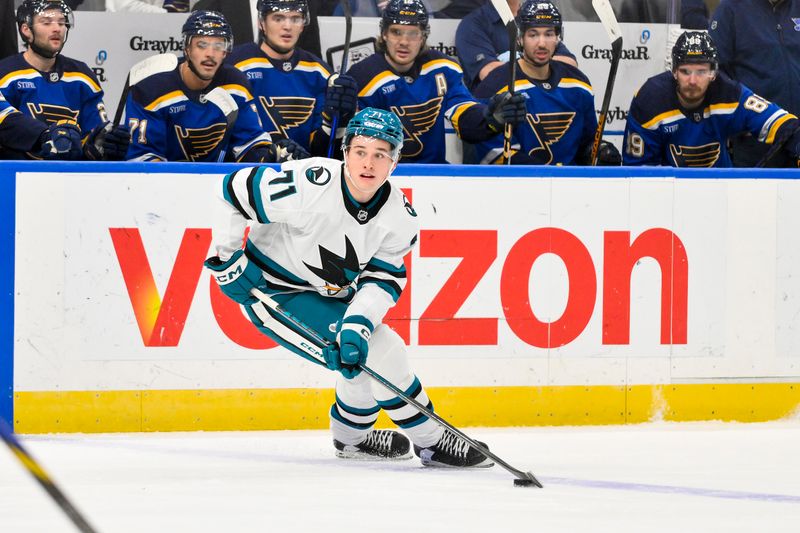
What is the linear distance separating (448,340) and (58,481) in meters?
1.46

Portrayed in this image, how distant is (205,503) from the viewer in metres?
3.12

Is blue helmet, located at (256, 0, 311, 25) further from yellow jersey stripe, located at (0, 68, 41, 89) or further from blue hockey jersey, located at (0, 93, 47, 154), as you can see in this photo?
blue hockey jersey, located at (0, 93, 47, 154)

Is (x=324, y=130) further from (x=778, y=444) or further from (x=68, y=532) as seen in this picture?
(x=68, y=532)

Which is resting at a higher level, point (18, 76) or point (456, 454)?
point (18, 76)

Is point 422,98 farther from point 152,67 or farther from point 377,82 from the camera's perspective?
point 152,67

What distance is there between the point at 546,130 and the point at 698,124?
23.7 inches

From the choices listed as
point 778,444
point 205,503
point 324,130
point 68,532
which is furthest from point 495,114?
point 68,532

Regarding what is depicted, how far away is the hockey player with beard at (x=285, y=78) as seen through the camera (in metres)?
4.88

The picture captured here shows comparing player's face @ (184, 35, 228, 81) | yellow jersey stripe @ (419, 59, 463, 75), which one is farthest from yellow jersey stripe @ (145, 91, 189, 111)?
yellow jersey stripe @ (419, 59, 463, 75)

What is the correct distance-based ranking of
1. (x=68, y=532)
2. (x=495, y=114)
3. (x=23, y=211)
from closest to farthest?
(x=68, y=532) → (x=23, y=211) → (x=495, y=114)

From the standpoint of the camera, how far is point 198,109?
4.66m

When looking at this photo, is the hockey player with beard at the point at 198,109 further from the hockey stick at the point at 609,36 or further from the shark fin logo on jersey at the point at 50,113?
the hockey stick at the point at 609,36

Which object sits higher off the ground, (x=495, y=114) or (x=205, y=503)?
(x=495, y=114)

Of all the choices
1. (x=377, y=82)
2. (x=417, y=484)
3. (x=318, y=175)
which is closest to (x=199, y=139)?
(x=377, y=82)
